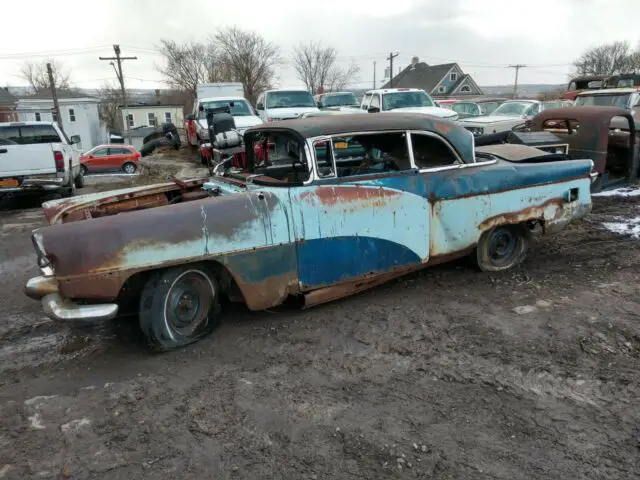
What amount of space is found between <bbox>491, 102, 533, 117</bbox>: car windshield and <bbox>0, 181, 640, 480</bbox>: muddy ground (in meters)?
9.99

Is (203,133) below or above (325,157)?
above

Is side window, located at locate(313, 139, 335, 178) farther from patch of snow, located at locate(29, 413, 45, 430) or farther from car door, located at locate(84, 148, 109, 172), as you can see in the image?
car door, located at locate(84, 148, 109, 172)

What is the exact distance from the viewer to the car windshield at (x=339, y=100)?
1811 centimetres

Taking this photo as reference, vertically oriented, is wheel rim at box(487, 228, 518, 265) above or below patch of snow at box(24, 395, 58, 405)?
above

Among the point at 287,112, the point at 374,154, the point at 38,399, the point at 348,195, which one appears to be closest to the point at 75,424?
the point at 38,399

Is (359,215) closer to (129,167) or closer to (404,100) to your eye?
(404,100)

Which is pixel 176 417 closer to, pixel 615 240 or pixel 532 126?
pixel 615 240

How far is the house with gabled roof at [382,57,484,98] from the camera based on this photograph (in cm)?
5700

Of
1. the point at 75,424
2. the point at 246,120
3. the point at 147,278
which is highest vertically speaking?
the point at 246,120

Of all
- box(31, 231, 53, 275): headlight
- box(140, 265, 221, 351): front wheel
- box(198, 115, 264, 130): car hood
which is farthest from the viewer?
box(198, 115, 264, 130): car hood

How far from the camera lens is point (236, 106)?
14.8 metres

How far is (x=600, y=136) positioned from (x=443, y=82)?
5320 centimetres

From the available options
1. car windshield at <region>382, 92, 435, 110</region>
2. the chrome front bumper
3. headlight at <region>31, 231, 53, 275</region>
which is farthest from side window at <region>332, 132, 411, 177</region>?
car windshield at <region>382, 92, 435, 110</region>

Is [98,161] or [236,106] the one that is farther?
[98,161]
